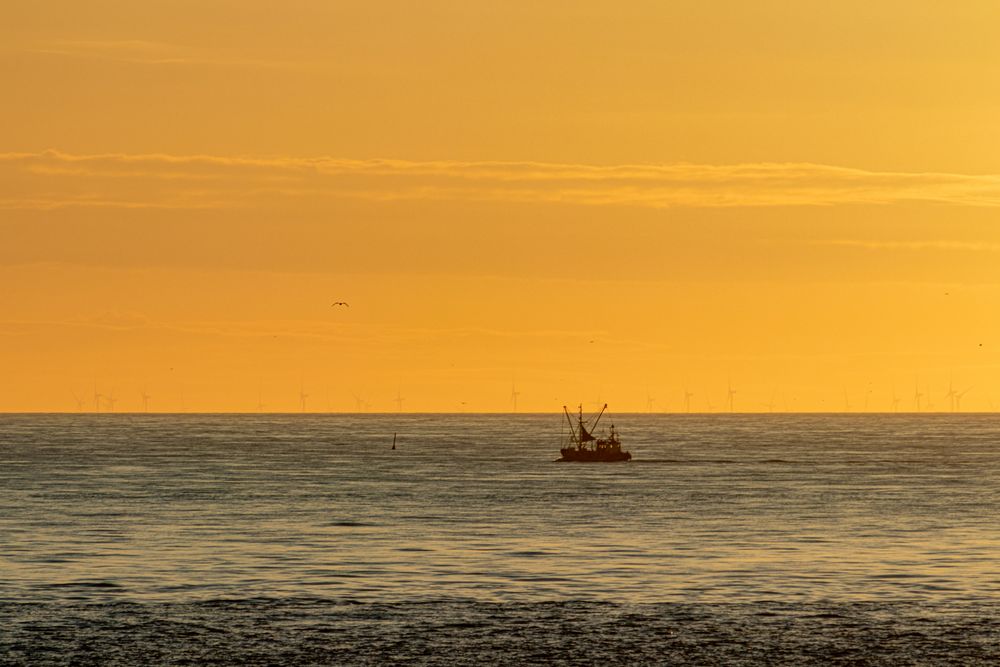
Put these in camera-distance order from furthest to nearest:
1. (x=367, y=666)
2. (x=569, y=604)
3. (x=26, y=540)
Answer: (x=26, y=540) < (x=569, y=604) < (x=367, y=666)

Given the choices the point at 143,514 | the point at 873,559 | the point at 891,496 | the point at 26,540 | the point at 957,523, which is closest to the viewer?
the point at 873,559

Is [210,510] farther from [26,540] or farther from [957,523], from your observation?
[957,523]

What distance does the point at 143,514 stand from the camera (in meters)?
151

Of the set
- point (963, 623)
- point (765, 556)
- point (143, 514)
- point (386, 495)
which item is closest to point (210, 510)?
point (143, 514)

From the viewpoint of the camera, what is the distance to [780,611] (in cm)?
8094

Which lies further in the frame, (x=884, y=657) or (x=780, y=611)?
(x=780, y=611)

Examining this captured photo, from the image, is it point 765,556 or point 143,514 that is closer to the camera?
point 765,556

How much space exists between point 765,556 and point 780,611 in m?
30.4

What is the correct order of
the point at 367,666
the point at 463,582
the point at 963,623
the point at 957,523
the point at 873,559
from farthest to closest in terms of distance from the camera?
the point at 957,523
the point at 873,559
the point at 463,582
the point at 963,623
the point at 367,666

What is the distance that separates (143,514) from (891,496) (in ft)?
278

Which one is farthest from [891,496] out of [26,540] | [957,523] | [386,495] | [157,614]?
[157,614]

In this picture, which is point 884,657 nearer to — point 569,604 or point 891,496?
point 569,604

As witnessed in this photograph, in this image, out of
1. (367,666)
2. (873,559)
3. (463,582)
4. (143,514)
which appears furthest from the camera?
(143,514)

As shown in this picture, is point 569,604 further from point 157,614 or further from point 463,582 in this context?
point 157,614
